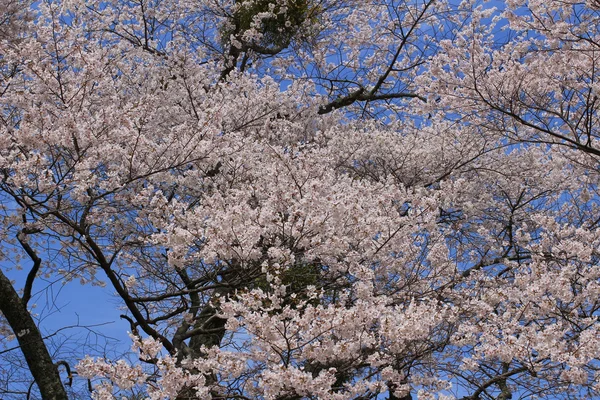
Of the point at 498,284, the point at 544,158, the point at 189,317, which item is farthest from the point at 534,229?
the point at 189,317

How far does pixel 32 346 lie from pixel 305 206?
8.86 feet

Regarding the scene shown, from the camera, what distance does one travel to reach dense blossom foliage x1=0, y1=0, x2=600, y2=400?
14.0 ft

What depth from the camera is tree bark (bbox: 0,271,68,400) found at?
5.48m

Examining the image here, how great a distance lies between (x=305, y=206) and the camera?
5.09 m

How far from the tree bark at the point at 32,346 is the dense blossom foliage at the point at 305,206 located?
0.20ft

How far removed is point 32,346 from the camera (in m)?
5.62

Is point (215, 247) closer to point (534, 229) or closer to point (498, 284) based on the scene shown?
point (498, 284)

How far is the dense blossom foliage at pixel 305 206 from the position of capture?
4.28 m

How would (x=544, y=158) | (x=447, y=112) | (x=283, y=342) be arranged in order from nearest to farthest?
(x=283, y=342), (x=447, y=112), (x=544, y=158)

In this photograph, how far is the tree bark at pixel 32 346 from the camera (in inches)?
216

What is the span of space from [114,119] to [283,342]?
2579 millimetres

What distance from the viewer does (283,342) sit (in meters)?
4.12

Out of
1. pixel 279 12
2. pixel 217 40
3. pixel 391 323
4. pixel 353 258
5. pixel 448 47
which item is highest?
pixel 217 40

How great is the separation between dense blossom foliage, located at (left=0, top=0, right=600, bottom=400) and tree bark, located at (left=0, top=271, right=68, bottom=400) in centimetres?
6
